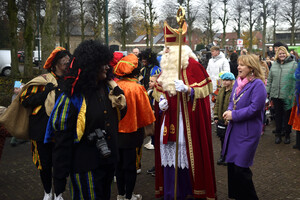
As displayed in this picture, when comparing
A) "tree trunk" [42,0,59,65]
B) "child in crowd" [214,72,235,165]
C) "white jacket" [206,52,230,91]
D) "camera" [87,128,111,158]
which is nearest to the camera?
"camera" [87,128,111,158]

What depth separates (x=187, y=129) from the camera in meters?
4.00

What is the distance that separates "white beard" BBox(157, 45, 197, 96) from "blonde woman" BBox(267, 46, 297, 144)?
3391mm

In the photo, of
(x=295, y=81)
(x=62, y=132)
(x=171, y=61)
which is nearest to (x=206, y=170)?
(x=171, y=61)

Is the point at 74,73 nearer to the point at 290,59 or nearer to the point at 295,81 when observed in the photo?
the point at 295,81

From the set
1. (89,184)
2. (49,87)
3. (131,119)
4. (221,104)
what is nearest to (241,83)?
(131,119)

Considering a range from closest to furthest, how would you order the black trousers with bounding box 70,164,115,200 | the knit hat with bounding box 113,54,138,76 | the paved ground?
the black trousers with bounding box 70,164,115,200, the knit hat with bounding box 113,54,138,76, the paved ground

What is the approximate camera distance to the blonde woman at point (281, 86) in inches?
271

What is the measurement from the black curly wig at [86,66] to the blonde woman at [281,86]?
5.01 meters

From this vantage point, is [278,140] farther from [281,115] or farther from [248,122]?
[248,122]

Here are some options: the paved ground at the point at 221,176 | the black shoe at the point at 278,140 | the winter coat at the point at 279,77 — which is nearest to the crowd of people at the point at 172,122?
the paved ground at the point at 221,176

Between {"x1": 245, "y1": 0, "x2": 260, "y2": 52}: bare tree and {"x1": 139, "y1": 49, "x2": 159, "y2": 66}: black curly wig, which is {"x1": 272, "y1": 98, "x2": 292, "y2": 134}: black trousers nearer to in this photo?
{"x1": 139, "y1": 49, "x2": 159, "y2": 66}: black curly wig

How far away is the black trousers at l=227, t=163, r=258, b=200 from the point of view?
12.2ft

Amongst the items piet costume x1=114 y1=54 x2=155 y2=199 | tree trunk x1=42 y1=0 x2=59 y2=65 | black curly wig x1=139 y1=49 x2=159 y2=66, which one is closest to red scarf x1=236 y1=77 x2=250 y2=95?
piet costume x1=114 y1=54 x2=155 y2=199

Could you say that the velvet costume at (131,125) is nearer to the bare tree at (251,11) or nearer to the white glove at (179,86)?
the white glove at (179,86)
